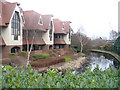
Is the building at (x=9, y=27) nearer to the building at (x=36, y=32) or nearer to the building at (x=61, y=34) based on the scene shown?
the building at (x=36, y=32)

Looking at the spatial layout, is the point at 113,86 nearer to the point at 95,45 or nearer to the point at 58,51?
the point at 58,51

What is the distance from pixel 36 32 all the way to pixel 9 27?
683 centimetres

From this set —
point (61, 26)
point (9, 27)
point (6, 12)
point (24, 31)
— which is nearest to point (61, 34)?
point (61, 26)

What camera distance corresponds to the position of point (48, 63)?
64.5 ft

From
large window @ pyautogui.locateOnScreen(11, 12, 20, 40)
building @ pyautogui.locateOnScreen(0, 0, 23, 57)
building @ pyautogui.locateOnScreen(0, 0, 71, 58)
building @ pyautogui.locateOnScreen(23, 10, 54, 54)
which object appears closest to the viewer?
building @ pyautogui.locateOnScreen(0, 0, 23, 57)

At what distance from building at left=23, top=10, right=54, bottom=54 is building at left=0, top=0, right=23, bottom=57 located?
7.33 ft

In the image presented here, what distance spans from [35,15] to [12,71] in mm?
22664

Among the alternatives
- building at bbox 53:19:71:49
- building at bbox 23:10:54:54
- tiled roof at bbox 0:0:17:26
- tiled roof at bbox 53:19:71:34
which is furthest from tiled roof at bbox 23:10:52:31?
building at bbox 53:19:71:49

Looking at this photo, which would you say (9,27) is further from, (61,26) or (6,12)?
(61,26)

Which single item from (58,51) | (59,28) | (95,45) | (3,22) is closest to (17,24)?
(3,22)

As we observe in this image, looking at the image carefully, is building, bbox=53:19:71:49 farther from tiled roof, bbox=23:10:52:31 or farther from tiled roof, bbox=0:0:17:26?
tiled roof, bbox=0:0:17:26

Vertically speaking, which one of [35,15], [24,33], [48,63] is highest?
[35,15]

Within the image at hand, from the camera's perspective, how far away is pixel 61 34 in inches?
1404

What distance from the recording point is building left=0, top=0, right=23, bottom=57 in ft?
59.9
